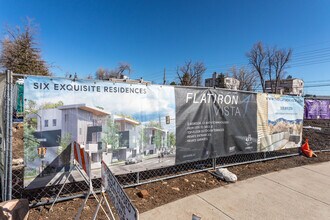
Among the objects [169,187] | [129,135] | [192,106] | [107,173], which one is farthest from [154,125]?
[107,173]

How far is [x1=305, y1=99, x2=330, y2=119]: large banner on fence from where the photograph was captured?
29.4 feet

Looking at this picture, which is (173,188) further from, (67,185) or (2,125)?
(2,125)

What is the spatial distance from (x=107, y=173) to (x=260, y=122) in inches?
187

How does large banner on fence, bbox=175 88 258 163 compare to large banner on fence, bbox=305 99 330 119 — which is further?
large banner on fence, bbox=305 99 330 119

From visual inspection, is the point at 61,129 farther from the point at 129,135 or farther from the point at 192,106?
the point at 192,106

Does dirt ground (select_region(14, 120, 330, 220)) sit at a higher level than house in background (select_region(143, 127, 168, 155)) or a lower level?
lower

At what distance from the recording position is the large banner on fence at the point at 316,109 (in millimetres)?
8953

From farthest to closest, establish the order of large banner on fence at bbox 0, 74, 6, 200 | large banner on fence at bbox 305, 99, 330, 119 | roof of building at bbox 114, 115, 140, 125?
large banner on fence at bbox 305, 99, 330, 119 < roof of building at bbox 114, 115, 140, 125 < large banner on fence at bbox 0, 74, 6, 200

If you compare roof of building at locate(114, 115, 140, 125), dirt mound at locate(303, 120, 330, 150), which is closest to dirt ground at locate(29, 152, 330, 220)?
roof of building at locate(114, 115, 140, 125)

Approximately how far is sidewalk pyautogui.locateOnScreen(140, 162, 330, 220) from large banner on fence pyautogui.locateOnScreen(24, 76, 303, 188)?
890 millimetres

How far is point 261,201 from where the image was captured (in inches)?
148

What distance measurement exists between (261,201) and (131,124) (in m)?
2.63

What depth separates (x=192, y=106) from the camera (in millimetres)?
4574

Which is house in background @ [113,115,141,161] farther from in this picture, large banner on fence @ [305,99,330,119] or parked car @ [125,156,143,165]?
large banner on fence @ [305,99,330,119]
